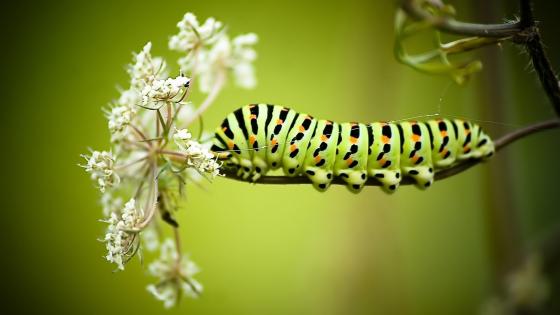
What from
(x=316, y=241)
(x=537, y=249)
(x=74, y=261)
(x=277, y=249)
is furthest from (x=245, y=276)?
(x=537, y=249)

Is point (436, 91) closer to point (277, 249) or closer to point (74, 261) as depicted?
point (277, 249)

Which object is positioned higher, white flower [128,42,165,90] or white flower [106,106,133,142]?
white flower [128,42,165,90]

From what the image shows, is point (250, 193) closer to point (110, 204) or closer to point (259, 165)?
point (110, 204)

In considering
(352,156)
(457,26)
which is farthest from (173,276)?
(457,26)

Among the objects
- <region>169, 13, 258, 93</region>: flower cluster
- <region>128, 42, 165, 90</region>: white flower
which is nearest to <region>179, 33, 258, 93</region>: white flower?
<region>169, 13, 258, 93</region>: flower cluster

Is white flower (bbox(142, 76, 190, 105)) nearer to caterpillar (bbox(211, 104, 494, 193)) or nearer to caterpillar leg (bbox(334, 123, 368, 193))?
caterpillar (bbox(211, 104, 494, 193))

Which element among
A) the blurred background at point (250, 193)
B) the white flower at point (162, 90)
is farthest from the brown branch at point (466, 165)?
the blurred background at point (250, 193)
